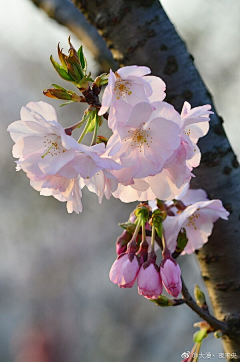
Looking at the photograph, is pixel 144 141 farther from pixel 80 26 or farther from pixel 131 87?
pixel 80 26

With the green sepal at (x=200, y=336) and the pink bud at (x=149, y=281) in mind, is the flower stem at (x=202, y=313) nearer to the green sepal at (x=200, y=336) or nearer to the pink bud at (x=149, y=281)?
the green sepal at (x=200, y=336)

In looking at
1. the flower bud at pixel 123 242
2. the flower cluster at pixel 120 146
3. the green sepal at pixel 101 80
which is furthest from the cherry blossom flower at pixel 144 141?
the flower bud at pixel 123 242

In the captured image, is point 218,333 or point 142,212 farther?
point 218,333

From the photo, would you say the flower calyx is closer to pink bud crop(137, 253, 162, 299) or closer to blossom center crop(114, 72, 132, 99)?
blossom center crop(114, 72, 132, 99)

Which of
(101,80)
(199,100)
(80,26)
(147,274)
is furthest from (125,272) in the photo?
(80,26)

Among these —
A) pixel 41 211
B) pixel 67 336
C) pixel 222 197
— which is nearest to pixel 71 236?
pixel 41 211

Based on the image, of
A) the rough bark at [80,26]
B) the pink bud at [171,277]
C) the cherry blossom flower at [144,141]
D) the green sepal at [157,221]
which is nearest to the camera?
the cherry blossom flower at [144,141]
